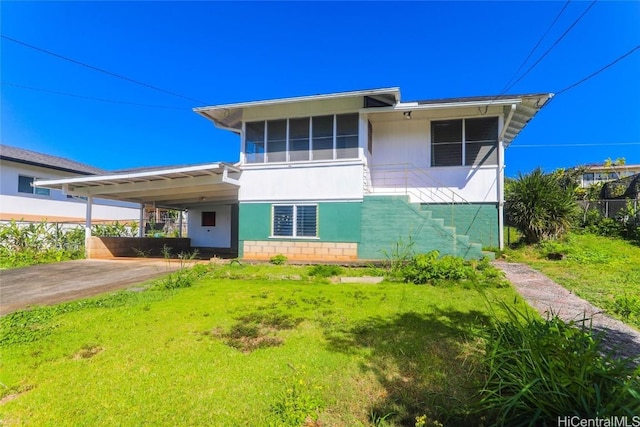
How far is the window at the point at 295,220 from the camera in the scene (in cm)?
1121

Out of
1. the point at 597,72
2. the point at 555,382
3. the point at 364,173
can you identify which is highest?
the point at 597,72

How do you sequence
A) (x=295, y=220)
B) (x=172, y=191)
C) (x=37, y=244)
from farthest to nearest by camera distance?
(x=172, y=191)
(x=37, y=244)
(x=295, y=220)

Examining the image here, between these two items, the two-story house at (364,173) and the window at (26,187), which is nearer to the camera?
the two-story house at (364,173)

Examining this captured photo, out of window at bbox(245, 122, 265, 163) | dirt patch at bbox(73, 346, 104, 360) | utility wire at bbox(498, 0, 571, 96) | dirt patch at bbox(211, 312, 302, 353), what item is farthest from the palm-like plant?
dirt patch at bbox(73, 346, 104, 360)

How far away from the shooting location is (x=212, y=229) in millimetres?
18297

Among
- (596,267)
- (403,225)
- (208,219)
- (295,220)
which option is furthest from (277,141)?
(596,267)

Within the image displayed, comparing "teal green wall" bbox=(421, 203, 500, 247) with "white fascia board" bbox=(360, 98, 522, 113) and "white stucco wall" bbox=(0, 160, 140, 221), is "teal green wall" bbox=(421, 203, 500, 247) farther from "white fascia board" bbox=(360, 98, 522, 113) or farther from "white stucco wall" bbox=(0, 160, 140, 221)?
"white stucco wall" bbox=(0, 160, 140, 221)

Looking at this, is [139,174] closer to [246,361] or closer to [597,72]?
[246,361]

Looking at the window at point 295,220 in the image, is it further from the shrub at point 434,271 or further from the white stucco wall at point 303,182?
the shrub at point 434,271

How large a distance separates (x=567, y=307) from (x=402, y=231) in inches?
218

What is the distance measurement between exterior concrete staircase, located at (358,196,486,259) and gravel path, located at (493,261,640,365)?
1717 millimetres

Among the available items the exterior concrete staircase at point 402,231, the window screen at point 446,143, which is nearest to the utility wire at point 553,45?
the window screen at point 446,143

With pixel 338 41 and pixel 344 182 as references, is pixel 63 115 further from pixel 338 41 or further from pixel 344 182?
pixel 344 182

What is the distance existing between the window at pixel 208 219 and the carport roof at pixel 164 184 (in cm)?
191
